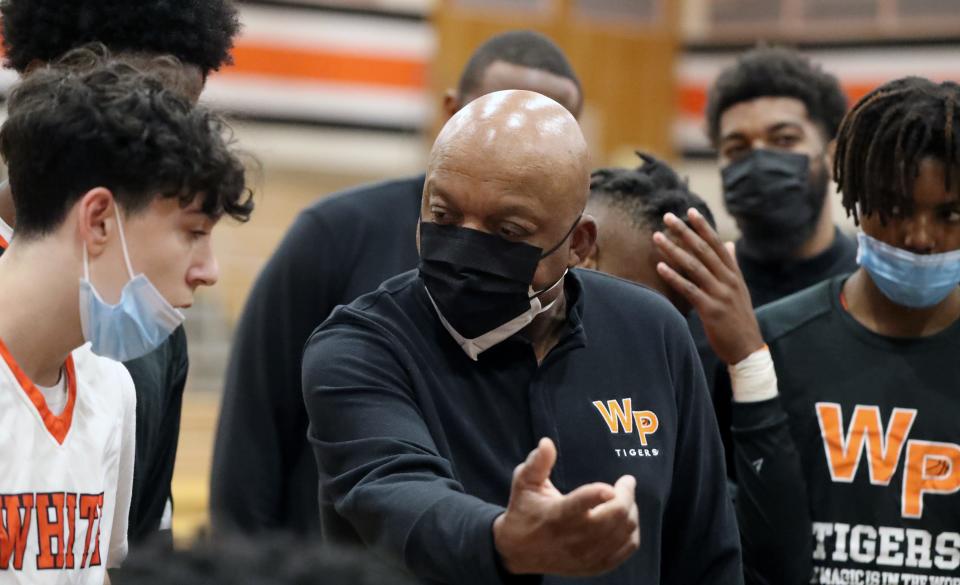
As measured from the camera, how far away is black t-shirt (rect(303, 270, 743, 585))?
227 centimetres

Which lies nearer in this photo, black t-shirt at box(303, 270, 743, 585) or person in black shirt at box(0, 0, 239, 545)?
black t-shirt at box(303, 270, 743, 585)

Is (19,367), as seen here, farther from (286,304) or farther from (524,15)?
(524,15)

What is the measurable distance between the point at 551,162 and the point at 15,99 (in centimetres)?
98

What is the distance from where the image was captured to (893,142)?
3.18 metres

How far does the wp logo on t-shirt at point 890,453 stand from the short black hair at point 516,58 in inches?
60.3

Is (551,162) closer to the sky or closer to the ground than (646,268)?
closer to the sky

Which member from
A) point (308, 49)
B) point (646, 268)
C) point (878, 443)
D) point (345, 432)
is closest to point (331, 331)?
point (345, 432)

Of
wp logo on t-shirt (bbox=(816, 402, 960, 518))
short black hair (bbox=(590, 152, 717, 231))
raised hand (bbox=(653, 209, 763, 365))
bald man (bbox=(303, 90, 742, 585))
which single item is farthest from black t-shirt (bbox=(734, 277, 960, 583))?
bald man (bbox=(303, 90, 742, 585))

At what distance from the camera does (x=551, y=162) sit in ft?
8.00

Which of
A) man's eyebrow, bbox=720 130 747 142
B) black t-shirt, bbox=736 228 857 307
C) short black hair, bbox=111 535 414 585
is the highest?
short black hair, bbox=111 535 414 585

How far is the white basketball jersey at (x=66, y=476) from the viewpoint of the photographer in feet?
7.34

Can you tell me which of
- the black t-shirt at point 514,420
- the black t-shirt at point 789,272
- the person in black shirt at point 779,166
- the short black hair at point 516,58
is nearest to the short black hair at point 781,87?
the person in black shirt at point 779,166

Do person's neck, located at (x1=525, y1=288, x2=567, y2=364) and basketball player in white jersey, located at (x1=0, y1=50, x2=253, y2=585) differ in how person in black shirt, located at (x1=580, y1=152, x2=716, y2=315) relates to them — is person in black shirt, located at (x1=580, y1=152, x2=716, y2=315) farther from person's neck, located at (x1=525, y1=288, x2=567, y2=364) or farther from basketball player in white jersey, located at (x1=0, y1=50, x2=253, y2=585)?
basketball player in white jersey, located at (x1=0, y1=50, x2=253, y2=585)

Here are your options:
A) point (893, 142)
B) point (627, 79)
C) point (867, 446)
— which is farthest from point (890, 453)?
point (627, 79)
